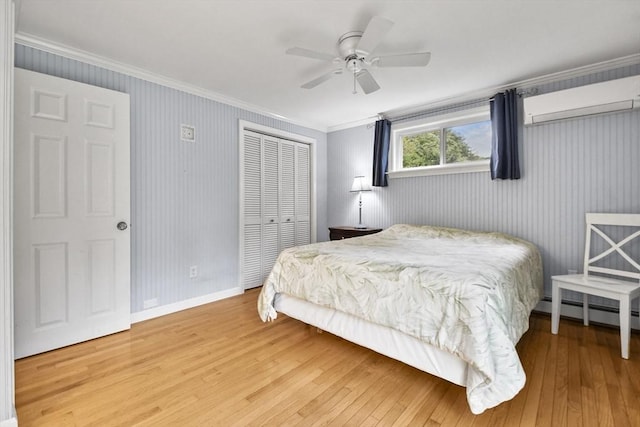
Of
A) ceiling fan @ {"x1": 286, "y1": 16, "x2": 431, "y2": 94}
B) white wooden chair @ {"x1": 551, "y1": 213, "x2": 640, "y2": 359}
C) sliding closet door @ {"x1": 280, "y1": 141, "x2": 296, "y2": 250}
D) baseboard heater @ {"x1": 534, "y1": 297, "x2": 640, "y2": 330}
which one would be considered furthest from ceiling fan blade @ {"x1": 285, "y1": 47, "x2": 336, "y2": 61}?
baseboard heater @ {"x1": 534, "y1": 297, "x2": 640, "y2": 330}

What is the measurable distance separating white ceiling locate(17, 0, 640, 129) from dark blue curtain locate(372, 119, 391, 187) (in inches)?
36.4

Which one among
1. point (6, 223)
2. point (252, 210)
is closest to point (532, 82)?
point (252, 210)

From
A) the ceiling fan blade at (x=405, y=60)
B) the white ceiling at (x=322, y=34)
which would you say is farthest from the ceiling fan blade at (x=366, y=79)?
the white ceiling at (x=322, y=34)

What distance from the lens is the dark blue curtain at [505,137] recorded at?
307 centimetres

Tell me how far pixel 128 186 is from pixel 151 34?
1.24 metres

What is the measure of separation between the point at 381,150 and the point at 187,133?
8.02 feet

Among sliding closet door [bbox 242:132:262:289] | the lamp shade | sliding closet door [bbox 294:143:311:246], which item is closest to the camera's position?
sliding closet door [bbox 242:132:262:289]

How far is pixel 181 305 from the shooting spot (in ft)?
10.2

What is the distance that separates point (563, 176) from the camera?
114 inches

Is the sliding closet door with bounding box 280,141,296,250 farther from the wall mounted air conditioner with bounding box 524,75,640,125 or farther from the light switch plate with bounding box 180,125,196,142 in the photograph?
the wall mounted air conditioner with bounding box 524,75,640,125

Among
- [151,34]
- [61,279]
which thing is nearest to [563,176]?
[151,34]

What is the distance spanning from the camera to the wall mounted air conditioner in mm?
2498

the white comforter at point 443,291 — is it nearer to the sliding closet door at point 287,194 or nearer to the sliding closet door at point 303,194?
the sliding closet door at point 287,194

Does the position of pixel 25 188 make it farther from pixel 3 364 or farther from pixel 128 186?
pixel 3 364
